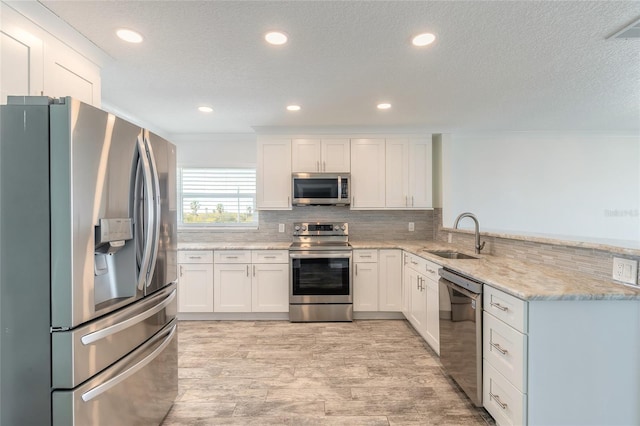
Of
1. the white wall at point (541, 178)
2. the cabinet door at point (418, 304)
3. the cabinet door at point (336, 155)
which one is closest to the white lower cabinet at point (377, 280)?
the cabinet door at point (418, 304)

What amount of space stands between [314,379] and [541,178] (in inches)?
168

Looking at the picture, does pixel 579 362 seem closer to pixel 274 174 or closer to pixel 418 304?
pixel 418 304

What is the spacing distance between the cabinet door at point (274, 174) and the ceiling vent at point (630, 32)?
3.11 metres

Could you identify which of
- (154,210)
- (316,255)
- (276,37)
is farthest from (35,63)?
(316,255)

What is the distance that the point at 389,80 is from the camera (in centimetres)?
247

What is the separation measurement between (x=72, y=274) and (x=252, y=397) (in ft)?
4.99

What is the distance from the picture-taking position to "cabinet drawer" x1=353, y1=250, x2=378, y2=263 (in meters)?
3.68

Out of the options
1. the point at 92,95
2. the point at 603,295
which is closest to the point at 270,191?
the point at 92,95

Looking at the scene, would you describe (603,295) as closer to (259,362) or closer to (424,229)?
(259,362)

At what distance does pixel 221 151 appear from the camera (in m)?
4.37

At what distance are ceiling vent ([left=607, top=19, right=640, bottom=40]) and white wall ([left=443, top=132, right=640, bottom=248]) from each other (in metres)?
2.54

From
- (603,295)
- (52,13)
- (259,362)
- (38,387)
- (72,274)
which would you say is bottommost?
(259,362)

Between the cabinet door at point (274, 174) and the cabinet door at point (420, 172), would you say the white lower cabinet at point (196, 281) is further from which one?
the cabinet door at point (420, 172)

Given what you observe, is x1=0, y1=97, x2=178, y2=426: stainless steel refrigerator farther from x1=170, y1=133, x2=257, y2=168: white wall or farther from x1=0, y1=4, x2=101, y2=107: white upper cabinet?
x1=170, y1=133, x2=257, y2=168: white wall
